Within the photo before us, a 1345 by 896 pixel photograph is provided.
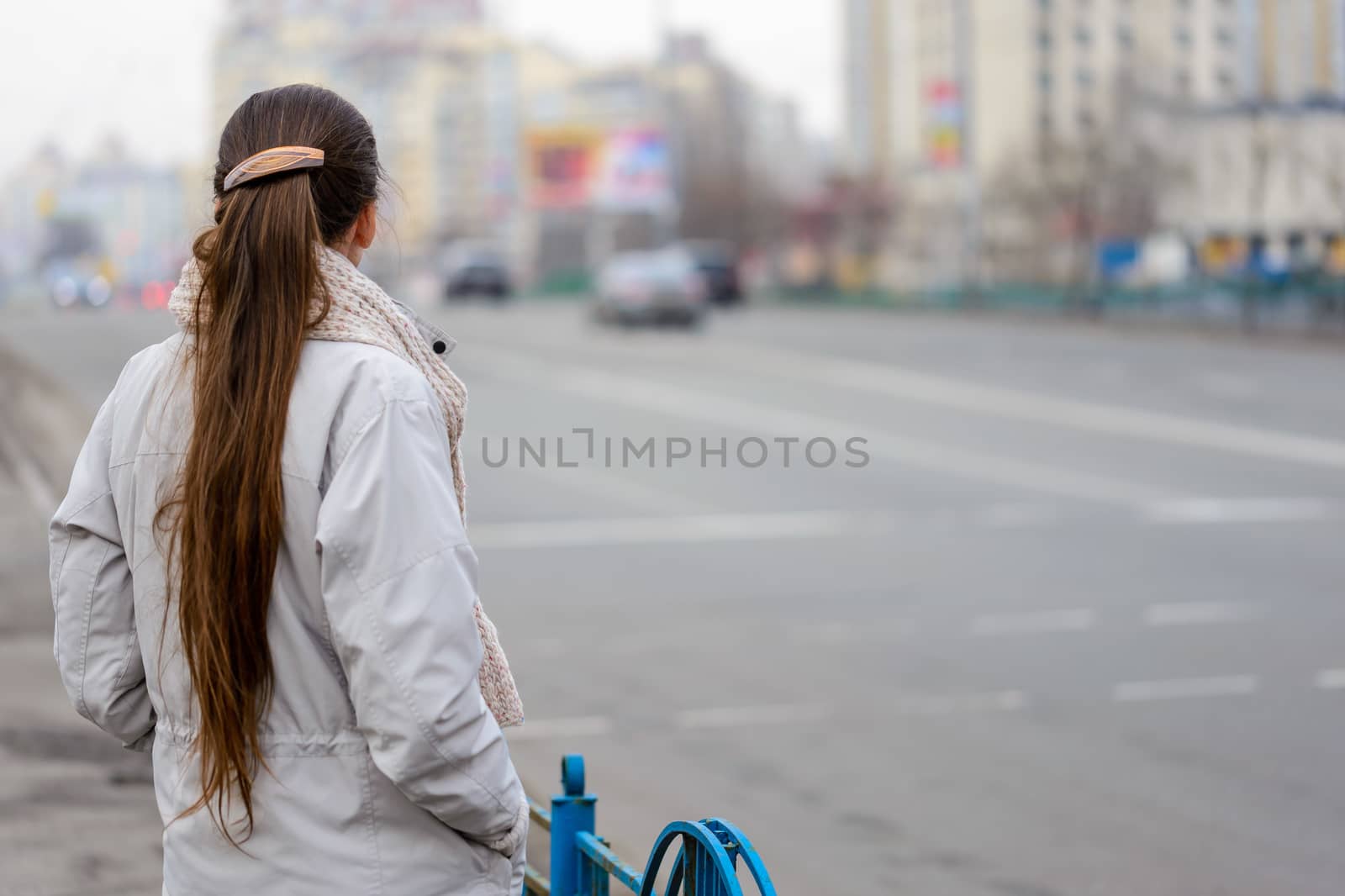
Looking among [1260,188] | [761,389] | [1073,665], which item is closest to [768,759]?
[1073,665]

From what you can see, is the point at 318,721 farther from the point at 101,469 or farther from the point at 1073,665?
the point at 1073,665

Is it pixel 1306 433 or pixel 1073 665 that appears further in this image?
pixel 1306 433

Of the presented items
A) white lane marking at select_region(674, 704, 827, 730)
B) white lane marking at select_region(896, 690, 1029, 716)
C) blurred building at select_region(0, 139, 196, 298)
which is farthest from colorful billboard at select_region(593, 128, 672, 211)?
white lane marking at select_region(674, 704, 827, 730)

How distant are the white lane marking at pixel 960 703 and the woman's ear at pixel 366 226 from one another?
592cm

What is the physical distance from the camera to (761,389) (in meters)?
26.2

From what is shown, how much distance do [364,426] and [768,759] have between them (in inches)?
209

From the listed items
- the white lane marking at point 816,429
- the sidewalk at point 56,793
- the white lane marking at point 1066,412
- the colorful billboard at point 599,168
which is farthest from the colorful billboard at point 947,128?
the sidewalk at point 56,793

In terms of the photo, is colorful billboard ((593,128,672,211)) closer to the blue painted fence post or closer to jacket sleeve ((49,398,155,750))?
the blue painted fence post

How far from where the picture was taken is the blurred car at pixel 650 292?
40.5 metres

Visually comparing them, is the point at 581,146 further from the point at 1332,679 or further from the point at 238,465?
the point at 238,465

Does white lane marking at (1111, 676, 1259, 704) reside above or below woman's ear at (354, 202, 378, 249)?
below

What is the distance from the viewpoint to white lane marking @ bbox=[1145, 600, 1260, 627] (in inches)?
397

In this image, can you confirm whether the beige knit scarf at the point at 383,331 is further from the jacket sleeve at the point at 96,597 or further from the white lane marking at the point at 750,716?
the white lane marking at the point at 750,716

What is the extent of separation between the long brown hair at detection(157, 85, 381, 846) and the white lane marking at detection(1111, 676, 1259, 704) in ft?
21.3
